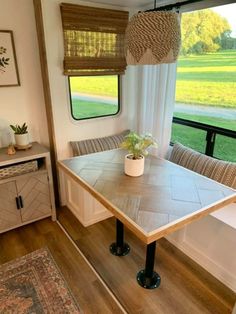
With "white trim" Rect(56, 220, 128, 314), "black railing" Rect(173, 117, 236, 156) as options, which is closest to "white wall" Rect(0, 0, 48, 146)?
"white trim" Rect(56, 220, 128, 314)

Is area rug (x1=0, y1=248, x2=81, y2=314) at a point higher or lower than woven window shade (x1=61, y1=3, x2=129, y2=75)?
lower

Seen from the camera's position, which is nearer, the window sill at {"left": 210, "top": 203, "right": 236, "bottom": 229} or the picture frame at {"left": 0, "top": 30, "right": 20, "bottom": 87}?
the window sill at {"left": 210, "top": 203, "right": 236, "bottom": 229}

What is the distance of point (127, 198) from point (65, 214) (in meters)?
1.53

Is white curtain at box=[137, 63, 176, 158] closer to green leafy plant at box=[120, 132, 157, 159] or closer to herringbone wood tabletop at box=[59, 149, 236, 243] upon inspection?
herringbone wood tabletop at box=[59, 149, 236, 243]

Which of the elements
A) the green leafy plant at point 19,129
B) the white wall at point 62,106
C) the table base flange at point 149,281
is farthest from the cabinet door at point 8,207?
the table base flange at point 149,281

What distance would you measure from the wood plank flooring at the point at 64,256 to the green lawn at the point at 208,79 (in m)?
2.02

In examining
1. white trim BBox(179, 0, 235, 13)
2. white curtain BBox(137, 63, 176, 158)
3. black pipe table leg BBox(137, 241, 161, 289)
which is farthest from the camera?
white curtain BBox(137, 63, 176, 158)

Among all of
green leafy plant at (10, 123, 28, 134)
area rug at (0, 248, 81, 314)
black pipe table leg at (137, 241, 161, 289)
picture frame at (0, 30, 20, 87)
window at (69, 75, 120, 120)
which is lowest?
area rug at (0, 248, 81, 314)

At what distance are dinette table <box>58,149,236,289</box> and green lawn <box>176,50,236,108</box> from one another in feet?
3.02

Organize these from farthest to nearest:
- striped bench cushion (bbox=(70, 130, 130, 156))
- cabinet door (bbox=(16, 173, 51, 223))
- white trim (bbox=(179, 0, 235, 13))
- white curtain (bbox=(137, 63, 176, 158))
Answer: striped bench cushion (bbox=(70, 130, 130, 156)) → white curtain (bbox=(137, 63, 176, 158)) → cabinet door (bbox=(16, 173, 51, 223)) → white trim (bbox=(179, 0, 235, 13))

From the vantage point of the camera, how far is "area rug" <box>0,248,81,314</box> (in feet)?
5.65

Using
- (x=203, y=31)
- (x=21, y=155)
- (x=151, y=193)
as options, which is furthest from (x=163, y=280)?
(x=203, y=31)

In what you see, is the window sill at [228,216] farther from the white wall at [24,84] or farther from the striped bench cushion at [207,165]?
the white wall at [24,84]

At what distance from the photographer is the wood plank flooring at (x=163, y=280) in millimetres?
1738
